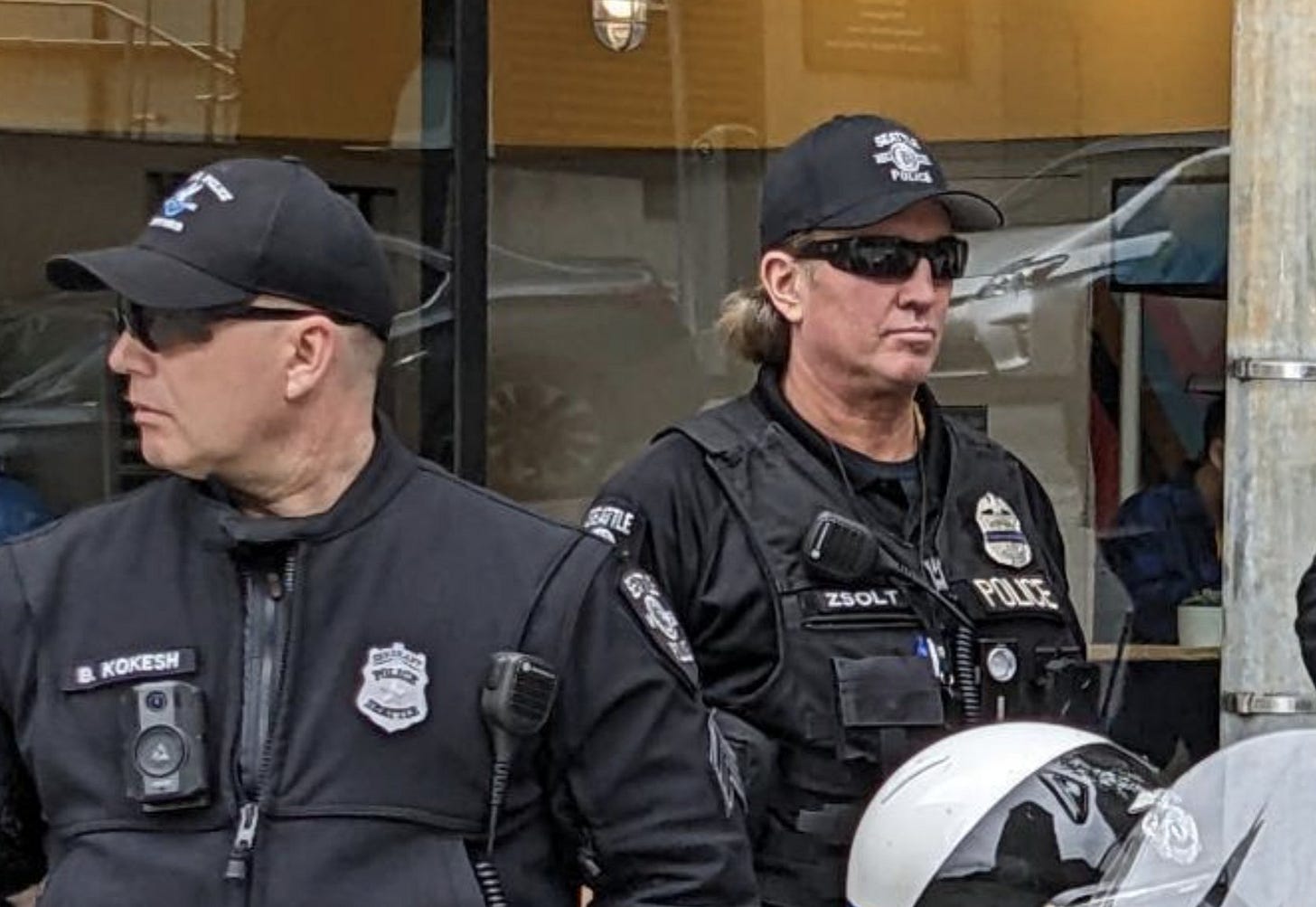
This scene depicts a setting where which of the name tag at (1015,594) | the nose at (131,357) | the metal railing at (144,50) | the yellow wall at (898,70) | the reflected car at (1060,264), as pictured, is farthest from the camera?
the yellow wall at (898,70)

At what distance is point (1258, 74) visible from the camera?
3.77 metres

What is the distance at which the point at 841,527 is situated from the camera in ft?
9.84

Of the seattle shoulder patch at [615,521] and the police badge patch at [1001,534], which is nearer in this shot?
the seattle shoulder patch at [615,521]

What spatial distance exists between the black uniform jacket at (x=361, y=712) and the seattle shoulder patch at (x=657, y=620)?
0.5 inches

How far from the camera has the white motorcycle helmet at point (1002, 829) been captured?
2.53 meters

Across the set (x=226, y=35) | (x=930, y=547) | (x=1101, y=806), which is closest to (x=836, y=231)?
(x=930, y=547)

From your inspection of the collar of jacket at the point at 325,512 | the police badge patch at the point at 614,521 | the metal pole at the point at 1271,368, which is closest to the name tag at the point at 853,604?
the police badge patch at the point at 614,521

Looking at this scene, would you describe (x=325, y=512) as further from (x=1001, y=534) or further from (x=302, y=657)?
(x=1001, y=534)

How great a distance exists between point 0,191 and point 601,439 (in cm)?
155

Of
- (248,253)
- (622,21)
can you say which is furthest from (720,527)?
(622,21)

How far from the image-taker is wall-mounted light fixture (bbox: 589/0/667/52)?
626 centimetres

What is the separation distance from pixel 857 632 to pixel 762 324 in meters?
0.46

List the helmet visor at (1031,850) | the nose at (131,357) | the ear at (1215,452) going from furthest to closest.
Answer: the ear at (1215,452), the helmet visor at (1031,850), the nose at (131,357)

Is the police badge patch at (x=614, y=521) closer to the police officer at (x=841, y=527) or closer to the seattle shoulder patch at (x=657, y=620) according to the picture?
the police officer at (x=841, y=527)
